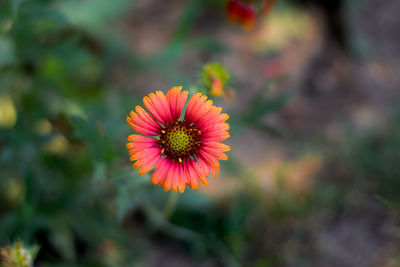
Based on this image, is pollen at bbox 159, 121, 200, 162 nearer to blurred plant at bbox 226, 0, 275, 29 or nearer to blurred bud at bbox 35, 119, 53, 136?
blurred plant at bbox 226, 0, 275, 29

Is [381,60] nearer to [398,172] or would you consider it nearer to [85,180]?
[398,172]

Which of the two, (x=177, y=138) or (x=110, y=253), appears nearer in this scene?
(x=177, y=138)

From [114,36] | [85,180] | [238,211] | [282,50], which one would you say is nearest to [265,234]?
[238,211]

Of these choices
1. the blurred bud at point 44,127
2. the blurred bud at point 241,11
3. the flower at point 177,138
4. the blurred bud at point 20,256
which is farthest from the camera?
the blurred bud at point 44,127

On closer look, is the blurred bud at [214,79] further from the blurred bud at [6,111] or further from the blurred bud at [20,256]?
the blurred bud at [6,111]

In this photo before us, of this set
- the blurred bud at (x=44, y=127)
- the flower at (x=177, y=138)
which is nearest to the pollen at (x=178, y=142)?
the flower at (x=177, y=138)

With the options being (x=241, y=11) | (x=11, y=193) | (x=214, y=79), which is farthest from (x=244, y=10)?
(x=11, y=193)

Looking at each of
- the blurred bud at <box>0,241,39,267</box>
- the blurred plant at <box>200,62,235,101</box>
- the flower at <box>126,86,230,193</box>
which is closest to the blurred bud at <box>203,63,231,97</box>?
the blurred plant at <box>200,62,235,101</box>

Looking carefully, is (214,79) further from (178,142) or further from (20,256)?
(20,256)
